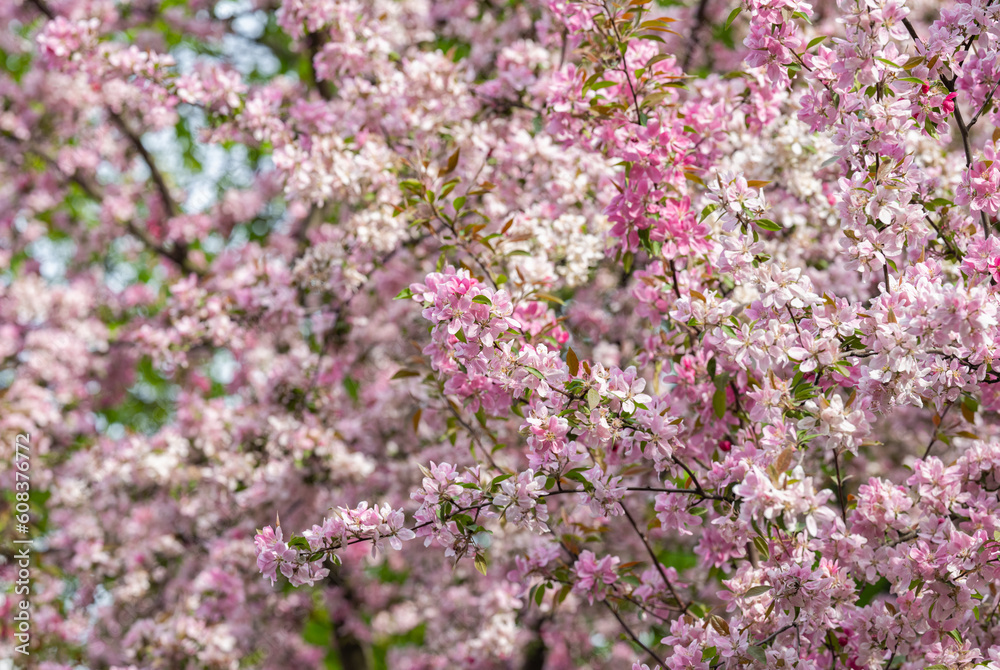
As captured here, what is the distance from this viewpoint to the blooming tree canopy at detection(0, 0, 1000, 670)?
2.16m

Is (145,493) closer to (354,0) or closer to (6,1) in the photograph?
(354,0)

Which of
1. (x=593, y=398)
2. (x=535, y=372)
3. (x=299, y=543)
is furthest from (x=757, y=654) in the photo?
(x=299, y=543)

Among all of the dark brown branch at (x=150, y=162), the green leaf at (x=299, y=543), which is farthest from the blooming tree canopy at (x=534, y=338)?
the dark brown branch at (x=150, y=162)

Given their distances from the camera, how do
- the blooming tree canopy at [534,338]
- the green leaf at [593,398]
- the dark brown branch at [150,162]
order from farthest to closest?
the dark brown branch at [150,162], the blooming tree canopy at [534,338], the green leaf at [593,398]

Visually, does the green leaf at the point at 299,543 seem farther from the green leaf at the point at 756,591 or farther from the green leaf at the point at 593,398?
the green leaf at the point at 756,591

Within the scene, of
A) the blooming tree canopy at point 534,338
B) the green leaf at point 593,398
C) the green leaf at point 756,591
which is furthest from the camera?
the green leaf at point 756,591

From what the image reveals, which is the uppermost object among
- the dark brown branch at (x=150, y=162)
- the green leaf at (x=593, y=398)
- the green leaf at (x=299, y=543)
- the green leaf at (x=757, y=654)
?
the dark brown branch at (x=150, y=162)

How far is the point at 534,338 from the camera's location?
8.67ft

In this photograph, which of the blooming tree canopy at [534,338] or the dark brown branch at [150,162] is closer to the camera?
the blooming tree canopy at [534,338]

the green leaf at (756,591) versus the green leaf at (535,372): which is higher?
the green leaf at (535,372)

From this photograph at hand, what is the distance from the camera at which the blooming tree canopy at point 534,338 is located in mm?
2162

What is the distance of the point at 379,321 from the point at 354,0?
246cm

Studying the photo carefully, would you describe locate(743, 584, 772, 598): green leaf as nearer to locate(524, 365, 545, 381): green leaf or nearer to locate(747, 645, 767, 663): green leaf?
locate(747, 645, 767, 663): green leaf

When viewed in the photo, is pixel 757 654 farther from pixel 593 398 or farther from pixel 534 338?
pixel 534 338
